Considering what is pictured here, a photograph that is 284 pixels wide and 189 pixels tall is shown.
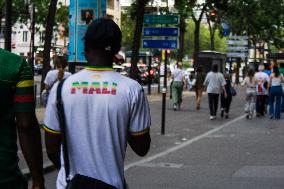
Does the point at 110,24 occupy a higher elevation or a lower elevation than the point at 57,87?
higher

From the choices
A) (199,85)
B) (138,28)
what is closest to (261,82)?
(199,85)

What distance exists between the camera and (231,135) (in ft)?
58.8

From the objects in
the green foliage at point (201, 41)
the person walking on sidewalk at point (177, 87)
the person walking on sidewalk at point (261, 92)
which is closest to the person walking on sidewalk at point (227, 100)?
the person walking on sidewalk at point (261, 92)

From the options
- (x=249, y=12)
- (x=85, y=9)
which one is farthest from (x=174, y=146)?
(x=249, y=12)

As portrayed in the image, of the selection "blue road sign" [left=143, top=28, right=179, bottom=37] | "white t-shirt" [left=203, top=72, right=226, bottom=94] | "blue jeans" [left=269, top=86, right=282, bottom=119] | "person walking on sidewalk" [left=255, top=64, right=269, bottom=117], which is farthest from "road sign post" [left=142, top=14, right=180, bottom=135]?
"person walking on sidewalk" [left=255, top=64, right=269, bottom=117]

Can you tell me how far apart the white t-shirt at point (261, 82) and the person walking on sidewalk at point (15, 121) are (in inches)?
821

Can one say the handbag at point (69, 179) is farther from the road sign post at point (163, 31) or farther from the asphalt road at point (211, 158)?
the road sign post at point (163, 31)

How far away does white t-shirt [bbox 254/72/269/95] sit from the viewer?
24281 mm

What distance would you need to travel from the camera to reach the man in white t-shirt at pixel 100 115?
3.72 m

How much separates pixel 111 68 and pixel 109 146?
396 millimetres

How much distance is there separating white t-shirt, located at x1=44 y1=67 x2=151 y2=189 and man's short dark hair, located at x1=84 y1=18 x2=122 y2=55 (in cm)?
11

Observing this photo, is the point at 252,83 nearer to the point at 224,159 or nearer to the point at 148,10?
the point at 224,159

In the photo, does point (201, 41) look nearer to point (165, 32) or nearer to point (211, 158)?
point (165, 32)

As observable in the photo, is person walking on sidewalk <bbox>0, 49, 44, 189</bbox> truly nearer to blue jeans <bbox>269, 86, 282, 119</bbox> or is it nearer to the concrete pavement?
the concrete pavement
